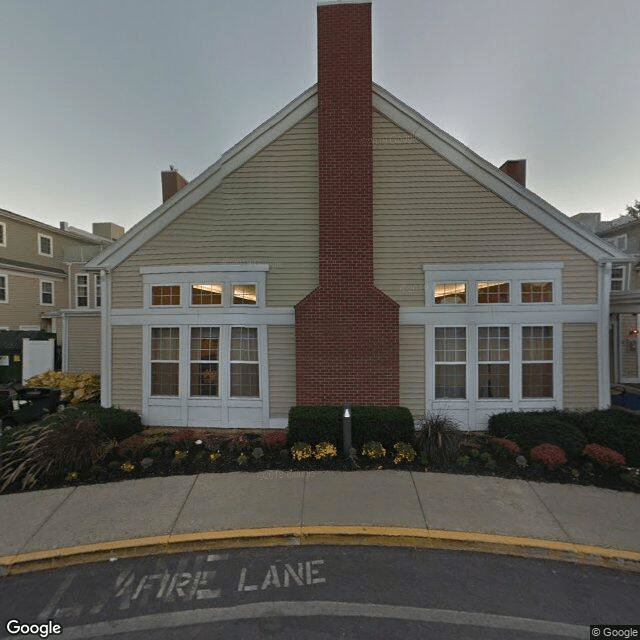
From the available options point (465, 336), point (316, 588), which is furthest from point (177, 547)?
point (465, 336)

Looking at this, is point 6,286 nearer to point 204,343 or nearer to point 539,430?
Answer: point 204,343

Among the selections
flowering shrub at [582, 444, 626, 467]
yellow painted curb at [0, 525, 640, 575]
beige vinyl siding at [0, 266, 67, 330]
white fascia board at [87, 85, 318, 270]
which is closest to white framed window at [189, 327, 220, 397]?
white fascia board at [87, 85, 318, 270]

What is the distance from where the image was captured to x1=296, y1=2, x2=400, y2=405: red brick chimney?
25.7 feet

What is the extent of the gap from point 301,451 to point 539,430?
5.10 m

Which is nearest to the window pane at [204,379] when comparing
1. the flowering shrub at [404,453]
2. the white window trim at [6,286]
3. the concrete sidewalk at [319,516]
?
the concrete sidewalk at [319,516]

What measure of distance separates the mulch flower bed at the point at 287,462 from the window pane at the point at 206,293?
339 centimetres

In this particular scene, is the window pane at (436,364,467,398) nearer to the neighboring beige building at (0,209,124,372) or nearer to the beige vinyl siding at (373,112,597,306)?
the beige vinyl siding at (373,112,597,306)

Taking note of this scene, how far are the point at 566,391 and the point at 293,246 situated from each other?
7.89 metres

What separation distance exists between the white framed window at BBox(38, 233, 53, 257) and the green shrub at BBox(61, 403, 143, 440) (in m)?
22.0

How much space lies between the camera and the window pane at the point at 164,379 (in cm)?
887

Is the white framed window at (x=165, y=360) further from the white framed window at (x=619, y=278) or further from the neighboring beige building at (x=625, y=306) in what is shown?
the white framed window at (x=619, y=278)

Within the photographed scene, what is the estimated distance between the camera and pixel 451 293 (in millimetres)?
8406

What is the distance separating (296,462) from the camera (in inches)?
259

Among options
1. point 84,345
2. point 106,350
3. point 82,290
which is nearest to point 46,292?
point 82,290
